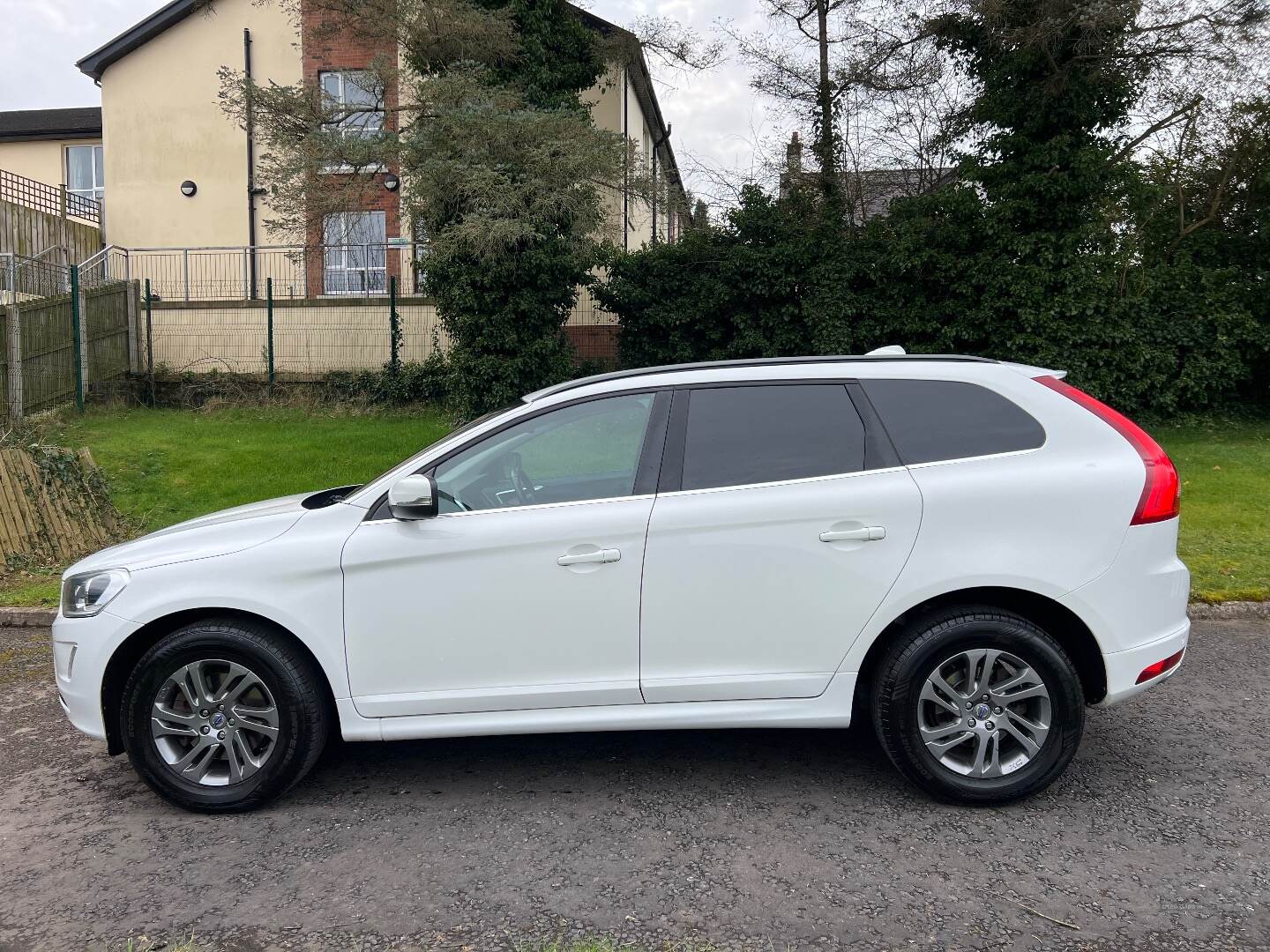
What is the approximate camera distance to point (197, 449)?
12656mm

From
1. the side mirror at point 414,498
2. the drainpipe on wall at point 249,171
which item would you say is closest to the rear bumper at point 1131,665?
the side mirror at point 414,498

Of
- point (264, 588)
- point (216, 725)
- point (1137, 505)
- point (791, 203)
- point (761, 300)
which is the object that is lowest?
point (216, 725)

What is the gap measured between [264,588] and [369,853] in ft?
3.63

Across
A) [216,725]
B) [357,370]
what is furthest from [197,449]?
[216,725]

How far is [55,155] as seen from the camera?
1195 inches

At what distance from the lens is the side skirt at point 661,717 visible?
3.92 m

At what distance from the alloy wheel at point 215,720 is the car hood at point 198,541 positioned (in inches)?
17.6

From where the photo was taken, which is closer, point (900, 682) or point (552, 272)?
point (900, 682)

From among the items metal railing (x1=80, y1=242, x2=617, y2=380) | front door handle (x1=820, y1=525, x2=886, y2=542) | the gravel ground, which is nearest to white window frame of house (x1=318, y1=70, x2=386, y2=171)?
A: metal railing (x1=80, y1=242, x2=617, y2=380)

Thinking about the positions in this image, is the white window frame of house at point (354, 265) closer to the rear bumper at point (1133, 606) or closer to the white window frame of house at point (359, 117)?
the white window frame of house at point (359, 117)

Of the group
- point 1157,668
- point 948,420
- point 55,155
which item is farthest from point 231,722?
point 55,155

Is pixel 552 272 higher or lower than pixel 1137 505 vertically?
higher

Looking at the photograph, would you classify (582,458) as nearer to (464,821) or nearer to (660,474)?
(660,474)

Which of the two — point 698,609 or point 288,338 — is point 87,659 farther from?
point 288,338
